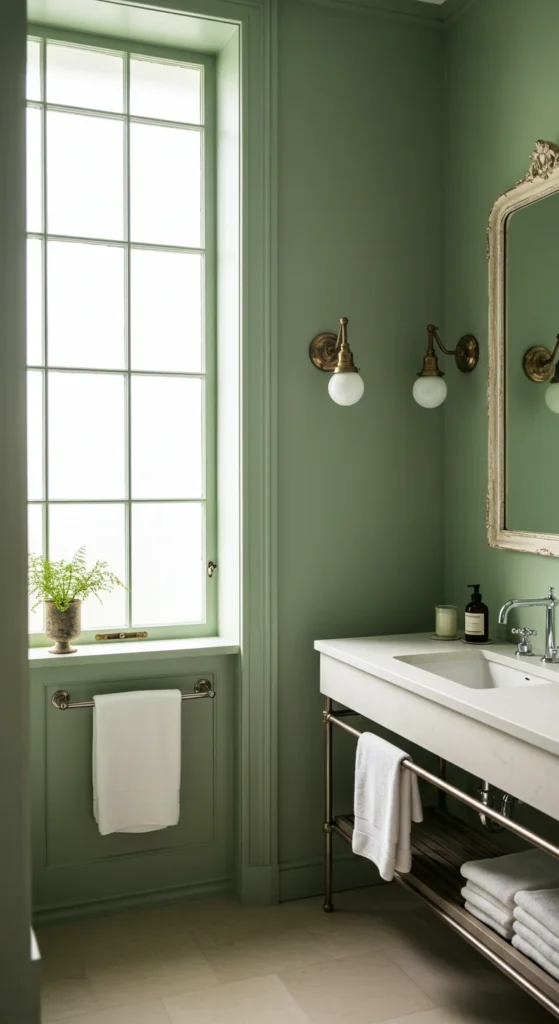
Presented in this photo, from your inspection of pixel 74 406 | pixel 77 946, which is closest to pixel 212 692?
pixel 77 946

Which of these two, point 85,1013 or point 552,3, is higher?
point 552,3

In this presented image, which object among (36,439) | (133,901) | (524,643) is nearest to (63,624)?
(36,439)

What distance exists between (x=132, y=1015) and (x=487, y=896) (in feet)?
2.91

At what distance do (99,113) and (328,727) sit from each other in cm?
194

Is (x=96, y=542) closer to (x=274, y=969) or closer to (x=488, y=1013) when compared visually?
(x=274, y=969)

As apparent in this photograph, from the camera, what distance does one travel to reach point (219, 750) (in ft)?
8.80

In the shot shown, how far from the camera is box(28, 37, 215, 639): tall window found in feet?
8.47

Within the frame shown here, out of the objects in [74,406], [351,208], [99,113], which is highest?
[99,113]

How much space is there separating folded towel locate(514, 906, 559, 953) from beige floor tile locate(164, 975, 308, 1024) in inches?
23.8

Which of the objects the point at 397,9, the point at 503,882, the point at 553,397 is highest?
the point at 397,9

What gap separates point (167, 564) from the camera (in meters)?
2.74

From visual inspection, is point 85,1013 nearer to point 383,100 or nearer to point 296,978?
point 296,978

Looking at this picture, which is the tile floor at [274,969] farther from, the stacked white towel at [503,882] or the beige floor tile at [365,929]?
the stacked white towel at [503,882]

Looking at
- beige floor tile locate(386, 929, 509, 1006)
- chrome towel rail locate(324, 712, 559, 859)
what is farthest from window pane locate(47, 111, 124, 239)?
beige floor tile locate(386, 929, 509, 1006)
